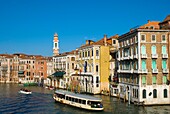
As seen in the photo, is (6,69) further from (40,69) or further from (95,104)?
(95,104)

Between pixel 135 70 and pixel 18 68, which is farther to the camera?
pixel 18 68

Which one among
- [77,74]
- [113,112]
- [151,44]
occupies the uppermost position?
[151,44]

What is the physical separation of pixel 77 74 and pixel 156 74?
73.3 feet

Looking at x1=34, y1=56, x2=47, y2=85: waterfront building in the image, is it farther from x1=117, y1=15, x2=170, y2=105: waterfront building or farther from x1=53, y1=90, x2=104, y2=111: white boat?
x1=117, y1=15, x2=170, y2=105: waterfront building

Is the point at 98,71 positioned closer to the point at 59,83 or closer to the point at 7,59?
the point at 59,83

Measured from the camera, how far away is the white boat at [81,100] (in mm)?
28391

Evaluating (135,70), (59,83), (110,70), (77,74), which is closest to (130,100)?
(135,70)

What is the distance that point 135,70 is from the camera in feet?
103

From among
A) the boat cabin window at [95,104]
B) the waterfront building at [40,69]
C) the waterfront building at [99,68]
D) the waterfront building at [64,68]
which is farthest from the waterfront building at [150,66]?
the waterfront building at [40,69]

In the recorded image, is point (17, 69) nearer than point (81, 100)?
No

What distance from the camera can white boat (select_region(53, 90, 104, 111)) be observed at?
2839cm

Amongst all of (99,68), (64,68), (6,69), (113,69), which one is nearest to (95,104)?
(113,69)

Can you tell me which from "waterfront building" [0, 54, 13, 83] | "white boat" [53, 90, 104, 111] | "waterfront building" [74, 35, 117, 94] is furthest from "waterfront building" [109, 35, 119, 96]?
"waterfront building" [0, 54, 13, 83]

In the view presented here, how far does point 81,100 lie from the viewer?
29875 mm
